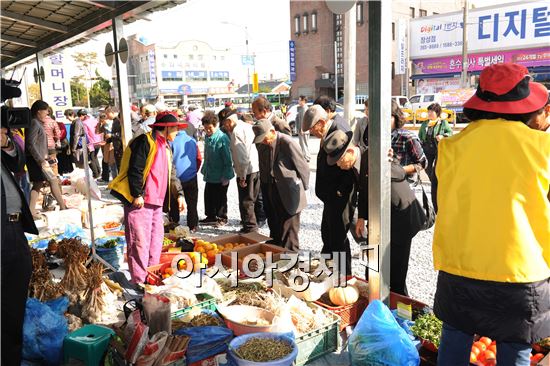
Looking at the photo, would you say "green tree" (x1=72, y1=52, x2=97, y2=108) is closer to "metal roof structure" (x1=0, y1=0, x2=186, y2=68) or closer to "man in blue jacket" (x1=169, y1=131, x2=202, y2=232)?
"metal roof structure" (x1=0, y1=0, x2=186, y2=68)

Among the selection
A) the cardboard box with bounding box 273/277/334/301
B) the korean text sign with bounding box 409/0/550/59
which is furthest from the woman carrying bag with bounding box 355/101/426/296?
the korean text sign with bounding box 409/0/550/59

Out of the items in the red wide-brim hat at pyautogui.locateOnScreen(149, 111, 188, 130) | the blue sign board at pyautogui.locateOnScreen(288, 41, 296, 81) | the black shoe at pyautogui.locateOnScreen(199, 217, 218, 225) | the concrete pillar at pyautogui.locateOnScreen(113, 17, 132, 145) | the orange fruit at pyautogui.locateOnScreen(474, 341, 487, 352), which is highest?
the blue sign board at pyautogui.locateOnScreen(288, 41, 296, 81)

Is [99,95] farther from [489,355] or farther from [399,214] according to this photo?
[489,355]

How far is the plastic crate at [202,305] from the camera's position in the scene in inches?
134

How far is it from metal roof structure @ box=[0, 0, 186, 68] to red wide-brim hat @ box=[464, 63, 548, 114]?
3851 millimetres

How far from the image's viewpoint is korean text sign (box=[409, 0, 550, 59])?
85.3 ft

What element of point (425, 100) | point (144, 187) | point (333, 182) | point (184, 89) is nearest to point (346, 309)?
point (333, 182)

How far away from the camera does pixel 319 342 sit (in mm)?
3127

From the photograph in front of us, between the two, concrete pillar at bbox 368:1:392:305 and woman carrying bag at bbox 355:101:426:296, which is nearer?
concrete pillar at bbox 368:1:392:305

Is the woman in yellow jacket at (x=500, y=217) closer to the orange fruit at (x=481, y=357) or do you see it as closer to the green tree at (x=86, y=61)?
the orange fruit at (x=481, y=357)

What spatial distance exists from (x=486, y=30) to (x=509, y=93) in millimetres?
30879

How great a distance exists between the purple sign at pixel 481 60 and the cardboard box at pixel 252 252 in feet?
79.4

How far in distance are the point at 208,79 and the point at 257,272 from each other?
7384 cm

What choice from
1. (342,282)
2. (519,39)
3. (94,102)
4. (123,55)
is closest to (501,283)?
(342,282)
